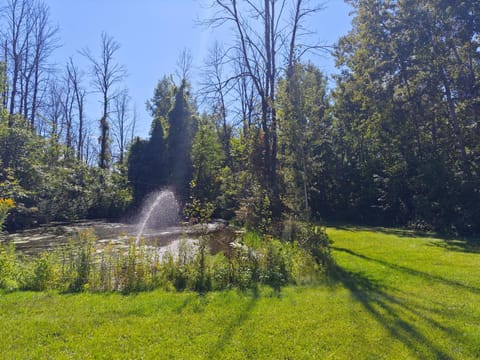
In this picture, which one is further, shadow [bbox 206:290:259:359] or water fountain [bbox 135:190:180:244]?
water fountain [bbox 135:190:180:244]

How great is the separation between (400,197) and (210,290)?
45.8 feet

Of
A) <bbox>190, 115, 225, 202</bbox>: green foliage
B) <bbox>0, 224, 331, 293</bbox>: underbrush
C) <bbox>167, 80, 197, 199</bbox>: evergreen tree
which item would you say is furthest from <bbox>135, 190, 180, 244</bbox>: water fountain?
<bbox>0, 224, 331, 293</bbox>: underbrush

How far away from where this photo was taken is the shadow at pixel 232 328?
286cm

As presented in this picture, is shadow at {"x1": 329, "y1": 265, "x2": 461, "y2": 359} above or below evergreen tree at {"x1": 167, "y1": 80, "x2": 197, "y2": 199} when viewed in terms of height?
below

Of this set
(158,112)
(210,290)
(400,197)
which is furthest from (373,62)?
(158,112)

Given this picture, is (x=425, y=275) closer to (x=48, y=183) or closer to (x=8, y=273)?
(x=8, y=273)

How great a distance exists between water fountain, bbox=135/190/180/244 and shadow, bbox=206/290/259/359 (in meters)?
14.6

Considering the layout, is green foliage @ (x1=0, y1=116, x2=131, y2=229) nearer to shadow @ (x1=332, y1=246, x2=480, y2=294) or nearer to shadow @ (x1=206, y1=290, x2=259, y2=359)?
shadow @ (x1=206, y1=290, x2=259, y2=359)

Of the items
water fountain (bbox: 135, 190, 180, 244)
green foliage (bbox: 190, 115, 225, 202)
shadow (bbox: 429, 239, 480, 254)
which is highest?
green foliage (bbox: 190, 115, 225, 202)

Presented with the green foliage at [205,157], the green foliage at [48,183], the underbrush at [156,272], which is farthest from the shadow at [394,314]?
the green foliage at [205,157]

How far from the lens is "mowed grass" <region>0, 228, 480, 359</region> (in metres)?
2.87

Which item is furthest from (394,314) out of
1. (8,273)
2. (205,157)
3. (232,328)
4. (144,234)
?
(205,157)

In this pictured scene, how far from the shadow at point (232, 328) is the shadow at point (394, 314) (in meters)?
1.48

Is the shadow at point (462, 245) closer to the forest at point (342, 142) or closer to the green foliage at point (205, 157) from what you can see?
the forest at point (342, 142)
